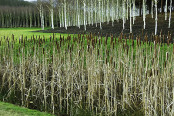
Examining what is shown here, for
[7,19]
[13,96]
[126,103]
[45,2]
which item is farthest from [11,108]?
[7,19]

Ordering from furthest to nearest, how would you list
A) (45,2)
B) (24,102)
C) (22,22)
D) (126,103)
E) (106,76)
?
(22,22) → (45,2) → (24,102) → (126,103) → (106,76)

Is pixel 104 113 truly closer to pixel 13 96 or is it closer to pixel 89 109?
pixel 89 109

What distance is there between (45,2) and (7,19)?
2166cm

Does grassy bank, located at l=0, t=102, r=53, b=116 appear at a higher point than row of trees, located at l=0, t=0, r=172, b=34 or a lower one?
lower

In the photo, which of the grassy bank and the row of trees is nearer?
the grassy bank

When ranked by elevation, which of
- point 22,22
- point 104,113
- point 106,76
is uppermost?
point 22,22

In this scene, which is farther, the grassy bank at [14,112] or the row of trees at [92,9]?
the row of trees at [92,9]

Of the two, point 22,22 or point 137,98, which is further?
point 22,22

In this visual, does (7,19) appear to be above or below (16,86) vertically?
above

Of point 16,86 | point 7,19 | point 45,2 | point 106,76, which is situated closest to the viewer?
point 106,76

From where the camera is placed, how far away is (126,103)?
390 centimetres

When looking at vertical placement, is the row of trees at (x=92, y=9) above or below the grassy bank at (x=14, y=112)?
above

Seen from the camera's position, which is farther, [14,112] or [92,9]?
[92,9]

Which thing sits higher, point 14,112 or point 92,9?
point 92,9
